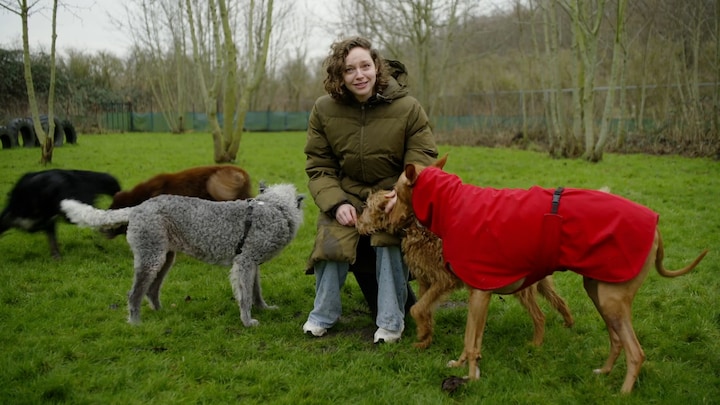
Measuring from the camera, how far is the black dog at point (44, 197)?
21.3 feet

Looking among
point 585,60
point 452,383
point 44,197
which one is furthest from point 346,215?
point 585,60

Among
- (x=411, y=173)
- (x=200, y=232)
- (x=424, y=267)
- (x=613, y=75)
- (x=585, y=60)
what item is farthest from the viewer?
(x=585, y=60)

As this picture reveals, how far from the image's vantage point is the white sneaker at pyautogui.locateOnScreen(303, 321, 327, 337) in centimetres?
452

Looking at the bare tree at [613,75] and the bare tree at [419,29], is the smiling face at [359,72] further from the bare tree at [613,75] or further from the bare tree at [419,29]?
the bare tree at [419,29]

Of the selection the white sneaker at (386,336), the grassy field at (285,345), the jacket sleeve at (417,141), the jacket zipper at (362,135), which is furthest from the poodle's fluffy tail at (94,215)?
the jacket sleeve at (417,141)

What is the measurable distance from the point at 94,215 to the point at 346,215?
7.22 feet

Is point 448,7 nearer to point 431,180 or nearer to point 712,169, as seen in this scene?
point 712,169

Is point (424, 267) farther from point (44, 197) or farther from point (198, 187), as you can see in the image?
point (44, 197)

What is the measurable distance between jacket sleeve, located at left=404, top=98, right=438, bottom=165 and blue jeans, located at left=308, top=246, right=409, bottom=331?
0.78 meters

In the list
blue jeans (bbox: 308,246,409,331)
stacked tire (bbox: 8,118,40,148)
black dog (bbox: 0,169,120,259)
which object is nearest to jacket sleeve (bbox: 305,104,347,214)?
blue jeans (bbox: 308,246,409,331)

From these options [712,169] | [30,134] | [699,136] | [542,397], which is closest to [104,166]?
[30,134]

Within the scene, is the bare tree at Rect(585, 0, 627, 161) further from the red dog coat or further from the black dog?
the black dog

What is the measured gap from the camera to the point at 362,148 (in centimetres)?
453

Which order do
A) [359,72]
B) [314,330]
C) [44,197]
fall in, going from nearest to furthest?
[359,72]
[314,330]
[44,197]
